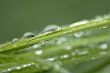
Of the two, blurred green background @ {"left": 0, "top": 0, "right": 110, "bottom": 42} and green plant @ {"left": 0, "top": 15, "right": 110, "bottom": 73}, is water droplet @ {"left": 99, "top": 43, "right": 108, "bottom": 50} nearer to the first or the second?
green plant @ {"left": 0, "top": 15, "right": 110, "bottom": 73}

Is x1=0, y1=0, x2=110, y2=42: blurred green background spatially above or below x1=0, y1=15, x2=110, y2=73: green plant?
above

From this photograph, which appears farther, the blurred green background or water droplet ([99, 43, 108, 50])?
the blurred green background

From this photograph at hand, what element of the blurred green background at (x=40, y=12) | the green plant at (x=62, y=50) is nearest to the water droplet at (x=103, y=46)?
the green plant at (x=62, y=50)

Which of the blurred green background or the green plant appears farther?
the blurred green background

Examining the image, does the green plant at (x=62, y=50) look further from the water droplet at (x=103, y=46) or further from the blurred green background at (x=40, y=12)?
the blurred green background at (x=40, y=12)

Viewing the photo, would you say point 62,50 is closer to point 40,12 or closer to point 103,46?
point 103,46

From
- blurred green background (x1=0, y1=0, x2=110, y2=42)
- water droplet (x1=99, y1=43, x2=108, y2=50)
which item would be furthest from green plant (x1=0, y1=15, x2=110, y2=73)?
blurred green background (x1=0, y1=0, x2=110, y2=42)

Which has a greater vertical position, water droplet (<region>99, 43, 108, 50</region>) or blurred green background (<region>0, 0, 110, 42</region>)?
blurred green background (<region>0, 0, 110, 42</region>)
